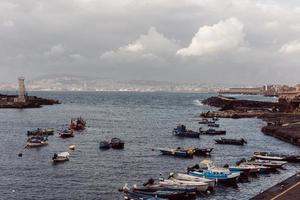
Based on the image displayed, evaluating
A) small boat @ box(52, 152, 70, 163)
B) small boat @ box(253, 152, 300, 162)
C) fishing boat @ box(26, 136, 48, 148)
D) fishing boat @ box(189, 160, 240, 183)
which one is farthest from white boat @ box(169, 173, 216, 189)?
fishing boat @ box(26, 136, 48, 148)

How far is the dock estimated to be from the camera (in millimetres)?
46562

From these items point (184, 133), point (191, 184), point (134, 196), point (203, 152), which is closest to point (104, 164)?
point (203, 152)

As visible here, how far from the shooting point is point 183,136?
366ft

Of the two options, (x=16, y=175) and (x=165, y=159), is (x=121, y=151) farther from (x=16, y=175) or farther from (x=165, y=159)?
(x=16, y=175)

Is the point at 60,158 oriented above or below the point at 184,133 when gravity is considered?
below

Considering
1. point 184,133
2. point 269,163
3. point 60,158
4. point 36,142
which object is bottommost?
point 269,163

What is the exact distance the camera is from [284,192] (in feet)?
161

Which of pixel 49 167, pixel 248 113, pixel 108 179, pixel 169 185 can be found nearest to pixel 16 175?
pixel 49 167

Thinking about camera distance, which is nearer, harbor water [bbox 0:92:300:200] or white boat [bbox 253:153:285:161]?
harbor water [bbox 0:92:300:200]

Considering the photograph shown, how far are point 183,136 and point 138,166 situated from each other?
132ft

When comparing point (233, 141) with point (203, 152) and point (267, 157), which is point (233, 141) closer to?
point (203, 152)

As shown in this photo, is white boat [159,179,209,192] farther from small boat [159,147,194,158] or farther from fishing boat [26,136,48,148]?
fishing boat [26,136,48,148]

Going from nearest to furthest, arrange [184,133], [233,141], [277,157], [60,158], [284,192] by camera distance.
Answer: [284,192]
[277,157]
[60,158]
[233,141]
[184,133]

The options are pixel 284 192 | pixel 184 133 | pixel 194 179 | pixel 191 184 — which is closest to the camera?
pixel 284 192
